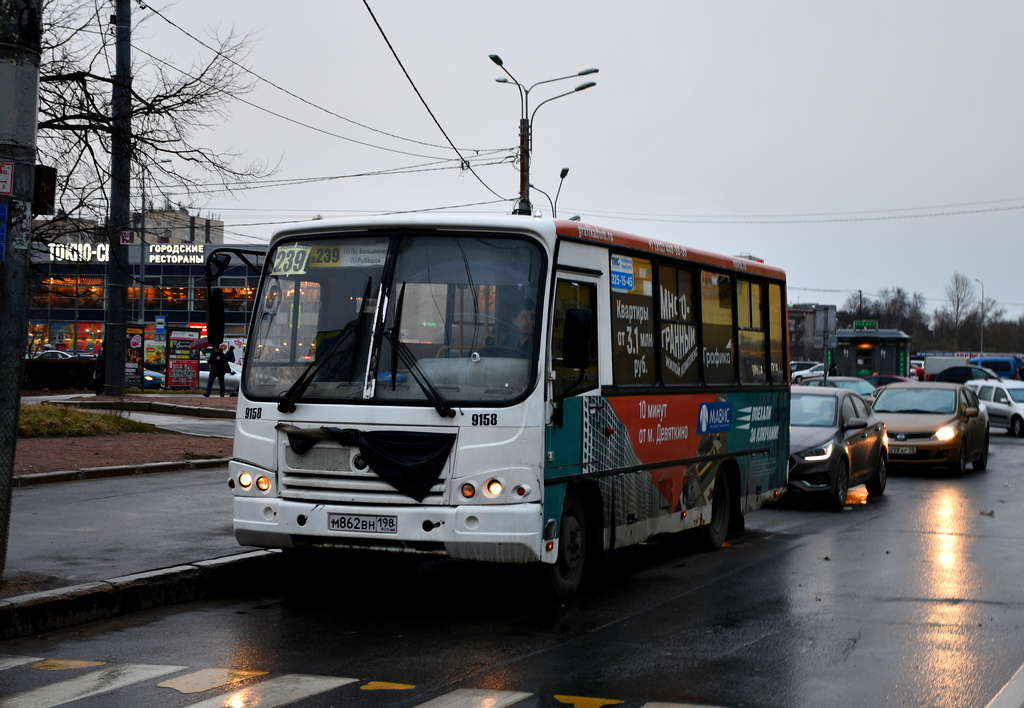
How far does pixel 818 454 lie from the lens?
1570cm

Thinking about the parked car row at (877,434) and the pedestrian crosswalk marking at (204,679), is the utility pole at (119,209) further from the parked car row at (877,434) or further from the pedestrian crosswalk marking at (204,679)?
the pedestrian crosswalk marking at (204,679)

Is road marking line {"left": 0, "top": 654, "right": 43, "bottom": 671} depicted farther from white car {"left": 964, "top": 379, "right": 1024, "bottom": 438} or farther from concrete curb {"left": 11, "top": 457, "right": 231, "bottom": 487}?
white car {"left": 964, "top": 379, "right": 1024, "bottom": 438}

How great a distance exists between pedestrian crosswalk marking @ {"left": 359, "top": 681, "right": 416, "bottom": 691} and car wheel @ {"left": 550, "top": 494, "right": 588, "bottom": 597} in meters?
2.39

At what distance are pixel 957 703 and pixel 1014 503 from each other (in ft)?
38.1

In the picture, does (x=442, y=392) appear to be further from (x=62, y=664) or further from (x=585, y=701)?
(x=62, y=664)

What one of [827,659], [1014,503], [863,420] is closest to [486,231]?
[827,659]

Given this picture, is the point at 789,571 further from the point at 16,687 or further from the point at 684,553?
the point at 16,687

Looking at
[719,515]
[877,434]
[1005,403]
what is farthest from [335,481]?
[1005,403]

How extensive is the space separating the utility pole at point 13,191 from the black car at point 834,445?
34.1 feet

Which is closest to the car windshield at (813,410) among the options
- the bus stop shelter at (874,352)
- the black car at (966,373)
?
the bus stop shelter at (874,352)

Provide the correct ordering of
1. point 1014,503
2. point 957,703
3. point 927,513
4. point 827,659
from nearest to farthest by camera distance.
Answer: point 957,703 < point 827,659 < point 927,513 < point 1014,503

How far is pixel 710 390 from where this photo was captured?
37.1 feet

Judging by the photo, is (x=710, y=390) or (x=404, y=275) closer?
(x=404, y=275)

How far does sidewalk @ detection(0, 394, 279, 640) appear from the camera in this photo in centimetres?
779
